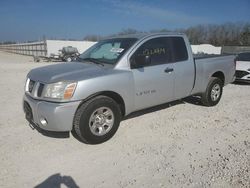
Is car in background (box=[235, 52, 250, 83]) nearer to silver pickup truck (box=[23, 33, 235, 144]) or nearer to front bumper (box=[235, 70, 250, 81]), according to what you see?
front bumper (box=[235, 70, 250, 81])

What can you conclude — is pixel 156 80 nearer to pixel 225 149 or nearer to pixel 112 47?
pixel 112 47

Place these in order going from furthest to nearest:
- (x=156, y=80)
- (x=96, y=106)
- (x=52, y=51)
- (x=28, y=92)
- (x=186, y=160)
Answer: (x=52, y=51) < (x=156, y=80) < (x=28, y=92) < (x=96, y=106) < (x=186, y=160)

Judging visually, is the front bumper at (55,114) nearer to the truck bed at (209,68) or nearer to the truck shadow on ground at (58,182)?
the truck shadow on ground at (58,182)

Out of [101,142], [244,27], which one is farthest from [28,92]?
[244,27]

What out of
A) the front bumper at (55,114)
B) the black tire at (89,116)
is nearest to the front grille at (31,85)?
the front bumper at (55,114)

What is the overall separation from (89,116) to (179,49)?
273 cm

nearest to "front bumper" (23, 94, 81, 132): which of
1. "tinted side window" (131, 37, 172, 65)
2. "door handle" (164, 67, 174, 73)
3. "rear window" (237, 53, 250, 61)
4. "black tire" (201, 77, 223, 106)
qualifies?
"tinted side window" (131, 37, 172, 65)

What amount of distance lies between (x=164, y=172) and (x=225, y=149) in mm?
1333

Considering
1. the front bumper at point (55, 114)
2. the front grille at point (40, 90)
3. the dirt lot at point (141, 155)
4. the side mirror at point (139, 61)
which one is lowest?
the dirt lot at point (141, 155)

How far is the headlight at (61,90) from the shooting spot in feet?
12.6

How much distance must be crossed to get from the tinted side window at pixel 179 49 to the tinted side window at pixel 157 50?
150mm

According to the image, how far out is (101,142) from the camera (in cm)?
431

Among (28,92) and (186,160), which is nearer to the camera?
(186,160)

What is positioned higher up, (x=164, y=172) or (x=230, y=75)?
(x=230, y=75)
